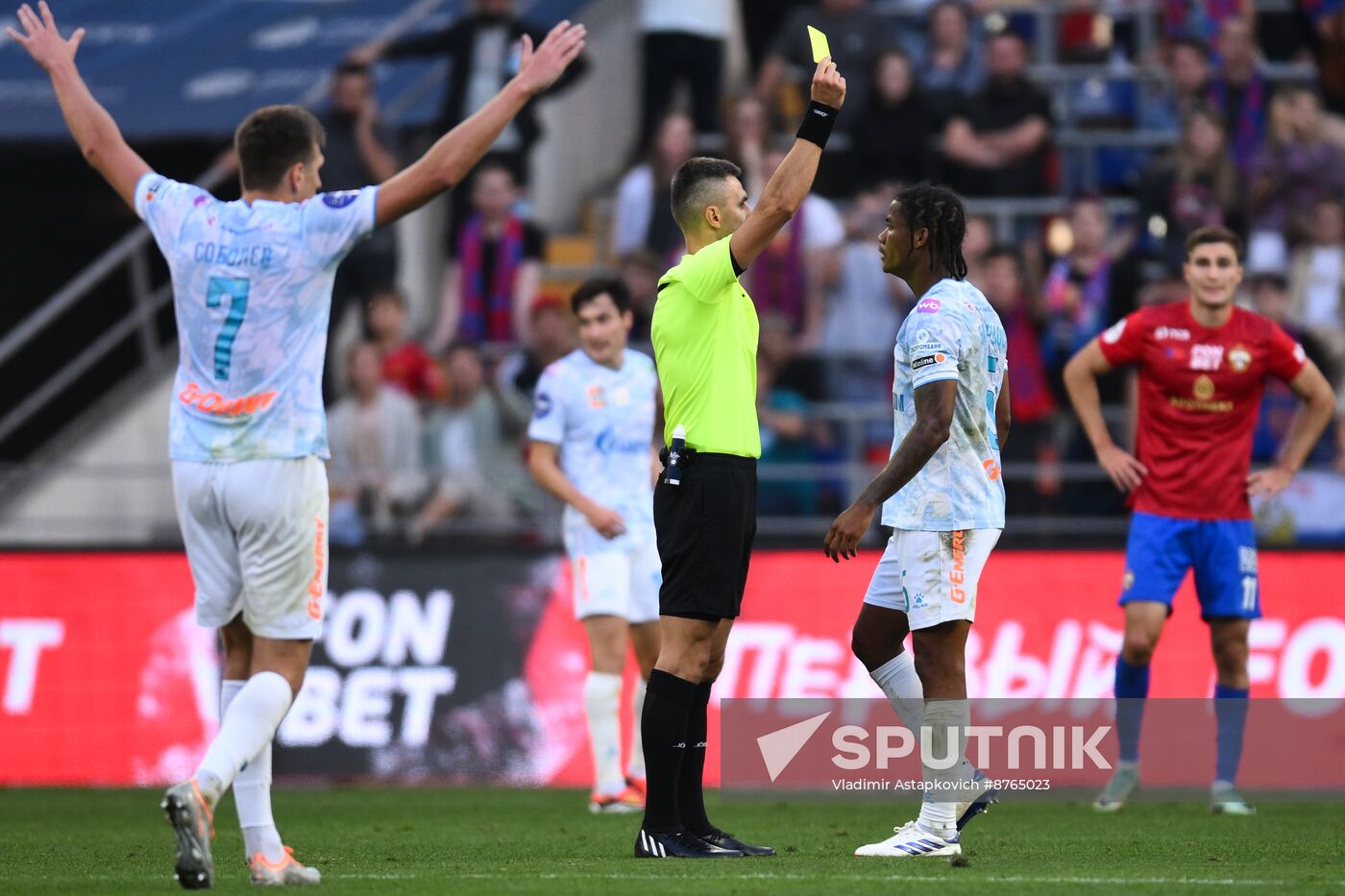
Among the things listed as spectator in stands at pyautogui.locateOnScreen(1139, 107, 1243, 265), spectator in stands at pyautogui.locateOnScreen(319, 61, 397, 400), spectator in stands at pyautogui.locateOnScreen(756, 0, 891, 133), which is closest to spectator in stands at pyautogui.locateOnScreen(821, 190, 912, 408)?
spectator in stands at pyautogui.locateOnScreen(756, 0, 891, 133)

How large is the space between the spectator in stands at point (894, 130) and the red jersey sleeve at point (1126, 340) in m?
5.59

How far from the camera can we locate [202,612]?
259 inches

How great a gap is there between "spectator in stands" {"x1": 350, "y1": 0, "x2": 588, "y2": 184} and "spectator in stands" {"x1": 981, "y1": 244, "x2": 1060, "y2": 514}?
438 centimetres

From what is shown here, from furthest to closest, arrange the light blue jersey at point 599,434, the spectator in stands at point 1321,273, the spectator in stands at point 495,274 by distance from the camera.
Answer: the spectator in stands at point 495,274, the spectator in stands at point 1321,273, the light blue jersey at point 599,434

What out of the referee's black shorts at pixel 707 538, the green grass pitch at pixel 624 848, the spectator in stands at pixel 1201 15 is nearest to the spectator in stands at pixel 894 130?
the spectator in stands at pixel 1201 15

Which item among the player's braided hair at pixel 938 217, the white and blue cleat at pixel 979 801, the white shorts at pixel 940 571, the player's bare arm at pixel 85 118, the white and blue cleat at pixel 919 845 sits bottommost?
the white and blue cleat at pixel 919 845

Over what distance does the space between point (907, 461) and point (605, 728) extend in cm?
368

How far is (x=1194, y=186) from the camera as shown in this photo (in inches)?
584

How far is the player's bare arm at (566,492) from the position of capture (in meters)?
9.89

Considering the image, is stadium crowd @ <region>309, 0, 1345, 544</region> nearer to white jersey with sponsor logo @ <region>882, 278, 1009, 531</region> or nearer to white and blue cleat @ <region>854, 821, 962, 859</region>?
white jersey with sponsor logo @ <region>882, 278, 1009, 531</region>

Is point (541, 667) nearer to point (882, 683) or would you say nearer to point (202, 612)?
point (882, 683)

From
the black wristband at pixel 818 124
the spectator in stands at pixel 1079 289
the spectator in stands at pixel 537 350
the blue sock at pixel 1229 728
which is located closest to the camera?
the black wristband at pixel 818 124

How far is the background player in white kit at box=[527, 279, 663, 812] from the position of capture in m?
10.0

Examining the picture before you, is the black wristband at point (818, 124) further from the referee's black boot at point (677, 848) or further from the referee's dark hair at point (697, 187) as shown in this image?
the referee's black boot at point (677, 848)
